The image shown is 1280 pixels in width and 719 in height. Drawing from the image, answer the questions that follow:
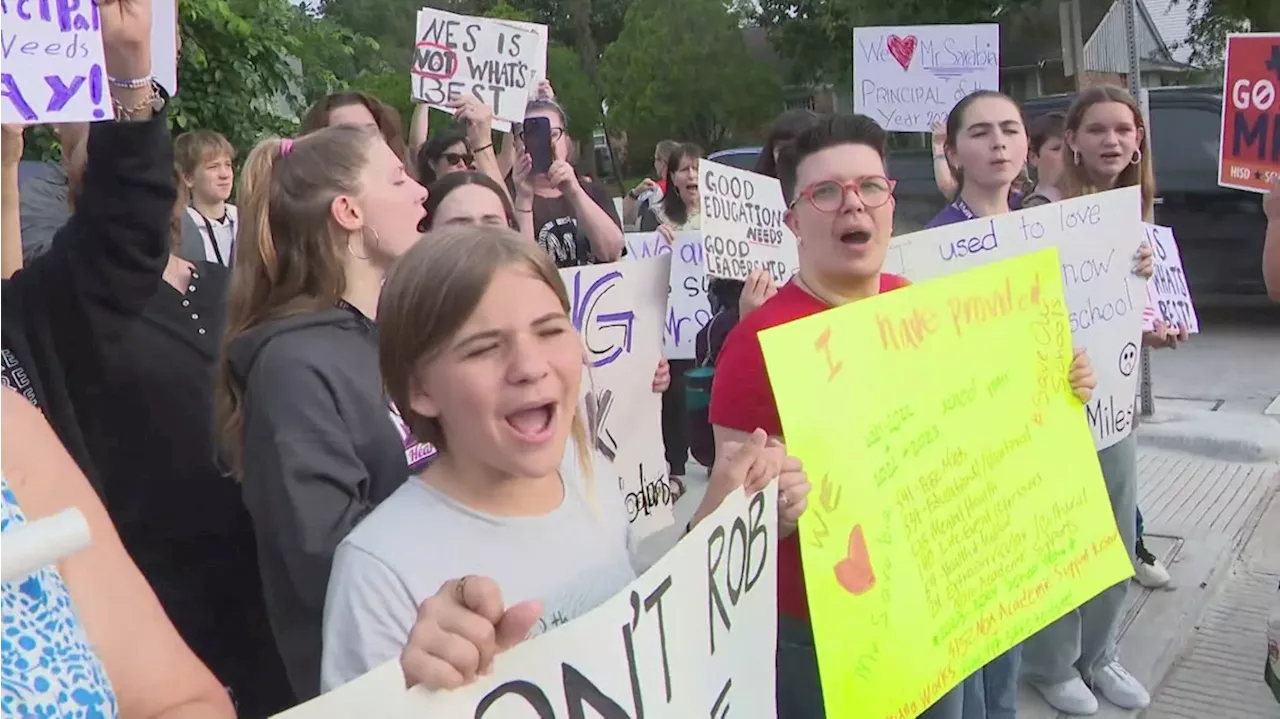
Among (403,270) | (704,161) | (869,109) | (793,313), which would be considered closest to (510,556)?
(403,270)

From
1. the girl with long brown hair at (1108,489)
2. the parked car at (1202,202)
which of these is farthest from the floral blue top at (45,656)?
the parked car at (1202,202)

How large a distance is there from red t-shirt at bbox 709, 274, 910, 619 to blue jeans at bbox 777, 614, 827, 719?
33 millimetres

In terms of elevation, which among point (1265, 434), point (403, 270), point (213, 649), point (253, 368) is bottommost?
point (1265, 434)

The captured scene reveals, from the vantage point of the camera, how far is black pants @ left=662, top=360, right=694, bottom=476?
550 cm

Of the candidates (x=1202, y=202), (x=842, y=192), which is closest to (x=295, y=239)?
(x=842, y=192)

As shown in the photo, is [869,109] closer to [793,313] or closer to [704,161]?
[704,161]

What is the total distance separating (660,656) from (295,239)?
3.85 feet

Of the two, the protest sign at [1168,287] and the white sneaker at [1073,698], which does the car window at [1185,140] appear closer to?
the protest sign at [1168,287]

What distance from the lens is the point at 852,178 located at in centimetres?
223

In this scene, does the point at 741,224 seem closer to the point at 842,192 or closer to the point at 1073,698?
the point at 842,192

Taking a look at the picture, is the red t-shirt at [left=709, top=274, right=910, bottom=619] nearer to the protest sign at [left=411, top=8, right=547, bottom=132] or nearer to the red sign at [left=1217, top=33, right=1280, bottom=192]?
the red sign at [left=1217, top=33, right=1280, bottom=192]

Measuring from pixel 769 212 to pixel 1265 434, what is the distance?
368 centimetres

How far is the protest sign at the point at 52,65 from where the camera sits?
2012 millimetres

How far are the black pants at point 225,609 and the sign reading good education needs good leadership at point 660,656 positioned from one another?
1.09 meters
